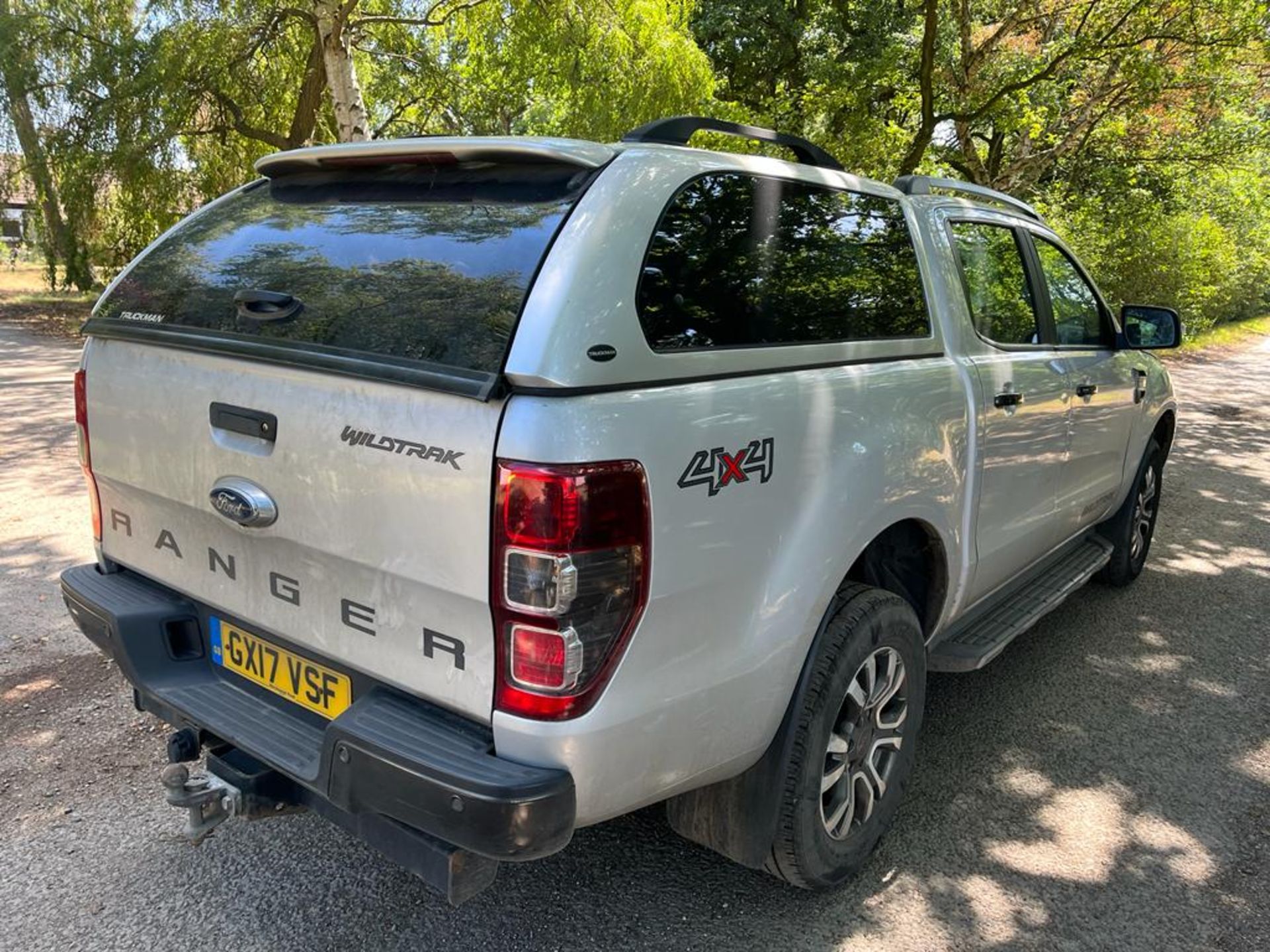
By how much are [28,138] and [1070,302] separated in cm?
1544

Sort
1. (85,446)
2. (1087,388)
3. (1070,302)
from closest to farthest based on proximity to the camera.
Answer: (85,446) < (1087,388) < (1070,302)

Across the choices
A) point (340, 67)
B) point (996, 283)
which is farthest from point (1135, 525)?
point (340, 67)

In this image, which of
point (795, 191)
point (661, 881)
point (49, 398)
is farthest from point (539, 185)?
point (49, 398)

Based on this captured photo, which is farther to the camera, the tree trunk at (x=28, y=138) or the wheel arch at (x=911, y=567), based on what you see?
the tree trunk at (x=28, y=138)

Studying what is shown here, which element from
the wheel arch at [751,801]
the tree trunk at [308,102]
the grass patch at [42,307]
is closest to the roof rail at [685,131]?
the wheel arch at [751,801]

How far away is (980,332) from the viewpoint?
3.21 m

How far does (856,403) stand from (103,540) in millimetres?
2206

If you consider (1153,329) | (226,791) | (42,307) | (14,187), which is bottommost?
(226,791)

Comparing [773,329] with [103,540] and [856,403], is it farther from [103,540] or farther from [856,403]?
[103,540]

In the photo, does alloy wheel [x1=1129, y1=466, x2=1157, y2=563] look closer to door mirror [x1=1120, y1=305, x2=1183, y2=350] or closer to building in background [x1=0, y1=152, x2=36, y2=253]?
door mirror [x1=1120, y1=305, x2=1183, y2=350]

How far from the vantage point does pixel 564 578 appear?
174 centimetres

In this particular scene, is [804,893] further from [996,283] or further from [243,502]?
[996,283]

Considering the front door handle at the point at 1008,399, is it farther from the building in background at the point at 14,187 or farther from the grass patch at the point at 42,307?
the building in background at the point at 14,187

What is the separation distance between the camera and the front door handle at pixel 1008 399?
310cm
